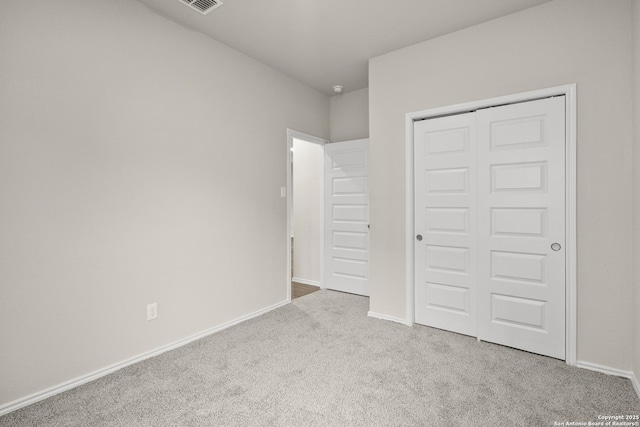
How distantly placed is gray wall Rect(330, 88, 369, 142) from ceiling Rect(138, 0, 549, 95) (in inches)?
34.5

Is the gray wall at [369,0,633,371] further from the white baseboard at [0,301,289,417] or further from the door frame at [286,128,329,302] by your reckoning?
the white baseboard at [0,301,289,417]

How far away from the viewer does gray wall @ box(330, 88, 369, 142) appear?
13.8 ft

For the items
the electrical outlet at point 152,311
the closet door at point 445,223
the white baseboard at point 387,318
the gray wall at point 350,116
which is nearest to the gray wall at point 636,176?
the closet door at point 445,223

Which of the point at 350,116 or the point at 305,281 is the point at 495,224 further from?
the point at 305,281

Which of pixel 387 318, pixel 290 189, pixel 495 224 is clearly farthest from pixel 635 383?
pixel 290 189

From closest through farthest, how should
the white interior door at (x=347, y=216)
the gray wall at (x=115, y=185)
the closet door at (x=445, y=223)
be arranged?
the gray wall at (x=115, y=185) → the closet door at (x=445, y=223) → the white interior door at (x=347, y=216)

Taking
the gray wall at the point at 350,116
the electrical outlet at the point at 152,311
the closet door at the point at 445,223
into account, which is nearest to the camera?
the electrical outlet at the point at 152,311

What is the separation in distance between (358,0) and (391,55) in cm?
90

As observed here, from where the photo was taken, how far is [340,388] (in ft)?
6.70

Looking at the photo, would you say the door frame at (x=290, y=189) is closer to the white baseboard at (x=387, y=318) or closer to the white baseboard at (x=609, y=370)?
the white baseboard at (x=387, y=318)

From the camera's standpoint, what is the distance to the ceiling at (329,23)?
2.44 m

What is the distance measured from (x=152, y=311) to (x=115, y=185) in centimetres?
102

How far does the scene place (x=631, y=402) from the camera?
1.89m

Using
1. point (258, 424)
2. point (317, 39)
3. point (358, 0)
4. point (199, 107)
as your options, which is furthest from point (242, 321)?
point (358, 0)
